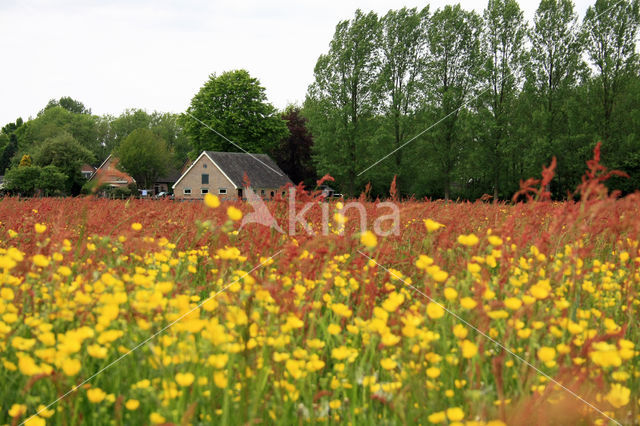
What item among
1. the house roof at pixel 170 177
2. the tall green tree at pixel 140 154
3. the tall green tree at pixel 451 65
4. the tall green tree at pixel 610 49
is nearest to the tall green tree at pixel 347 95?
the tall green tree at pixel 451 65

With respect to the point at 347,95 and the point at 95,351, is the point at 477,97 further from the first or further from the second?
the point at 95,351

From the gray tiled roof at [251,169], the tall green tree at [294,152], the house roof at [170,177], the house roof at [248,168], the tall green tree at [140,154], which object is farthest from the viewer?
the house roof at [170,177]

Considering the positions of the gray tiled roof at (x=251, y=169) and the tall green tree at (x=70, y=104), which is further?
the tall green tree at (x=70, y=104)

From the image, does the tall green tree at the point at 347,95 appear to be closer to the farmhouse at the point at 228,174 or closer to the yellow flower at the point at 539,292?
the farmhouse at the point at 228,174

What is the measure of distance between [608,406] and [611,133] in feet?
95.3

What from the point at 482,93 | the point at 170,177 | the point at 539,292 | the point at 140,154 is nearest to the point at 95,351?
the point at 539,292

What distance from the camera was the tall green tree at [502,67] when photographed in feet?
86.7

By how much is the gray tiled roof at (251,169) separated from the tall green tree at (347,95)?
11299 mm

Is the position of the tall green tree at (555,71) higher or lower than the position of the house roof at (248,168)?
higher

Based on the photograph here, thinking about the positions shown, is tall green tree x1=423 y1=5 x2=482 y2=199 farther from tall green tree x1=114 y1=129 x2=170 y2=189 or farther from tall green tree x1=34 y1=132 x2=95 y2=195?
tall green tree x1=114 y1=129 x2=170 y2=189

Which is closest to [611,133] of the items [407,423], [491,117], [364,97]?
[491,117]

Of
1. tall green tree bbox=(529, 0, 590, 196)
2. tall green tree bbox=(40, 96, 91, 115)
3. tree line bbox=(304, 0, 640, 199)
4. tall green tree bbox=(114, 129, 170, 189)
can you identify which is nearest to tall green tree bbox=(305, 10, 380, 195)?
tree line bbox=(304, 0, 640, 199)

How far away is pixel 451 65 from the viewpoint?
2788 cm

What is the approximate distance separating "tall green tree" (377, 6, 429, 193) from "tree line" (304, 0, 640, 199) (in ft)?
0.21
